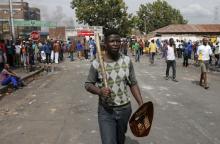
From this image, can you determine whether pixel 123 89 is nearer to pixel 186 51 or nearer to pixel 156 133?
pixel 156 133

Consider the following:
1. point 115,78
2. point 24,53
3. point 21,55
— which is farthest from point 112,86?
point 21,55

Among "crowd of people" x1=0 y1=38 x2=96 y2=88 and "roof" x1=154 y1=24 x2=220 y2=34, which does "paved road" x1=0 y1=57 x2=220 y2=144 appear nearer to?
"crowd of people" x1=0 y1=38 x2=96 y2=88

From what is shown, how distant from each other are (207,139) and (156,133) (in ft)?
3.07

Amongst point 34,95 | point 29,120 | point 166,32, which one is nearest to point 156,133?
point 29,120

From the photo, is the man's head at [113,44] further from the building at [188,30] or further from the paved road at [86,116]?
the building at [188,30]

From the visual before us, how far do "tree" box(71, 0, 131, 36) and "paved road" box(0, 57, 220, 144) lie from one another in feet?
153

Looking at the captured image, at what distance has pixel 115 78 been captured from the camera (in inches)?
173

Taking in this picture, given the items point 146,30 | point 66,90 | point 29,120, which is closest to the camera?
point 29,120

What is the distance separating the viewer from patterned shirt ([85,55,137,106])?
4381 mm

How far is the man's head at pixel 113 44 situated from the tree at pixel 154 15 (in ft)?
288

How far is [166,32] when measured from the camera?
67312 millimetres

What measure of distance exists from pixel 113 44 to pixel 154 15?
90.5m

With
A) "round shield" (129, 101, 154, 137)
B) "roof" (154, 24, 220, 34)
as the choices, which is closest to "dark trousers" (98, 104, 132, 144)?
"round shield" (129, 101, 154, 137)

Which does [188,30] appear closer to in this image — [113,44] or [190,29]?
[190,29]
